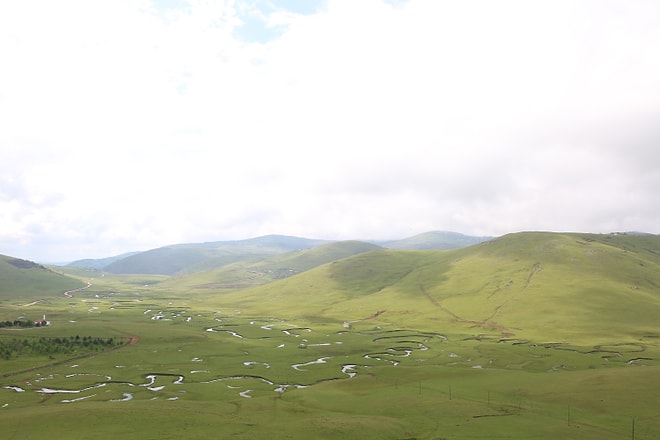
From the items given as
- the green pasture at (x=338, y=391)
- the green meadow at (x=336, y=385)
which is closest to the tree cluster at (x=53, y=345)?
the green meadow at (x=336, y=385)

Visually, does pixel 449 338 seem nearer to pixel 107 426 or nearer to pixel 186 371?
pixel 186 371

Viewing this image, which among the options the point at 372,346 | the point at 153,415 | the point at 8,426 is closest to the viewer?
the point at 8,426

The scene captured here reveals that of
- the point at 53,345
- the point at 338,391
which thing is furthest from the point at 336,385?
the point at 53,345

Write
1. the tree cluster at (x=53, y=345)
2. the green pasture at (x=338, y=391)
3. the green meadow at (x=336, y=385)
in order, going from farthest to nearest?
the tree cluster at (x=53, y=345), the green meadow at (x=336, y=385), the green pasture at (x=338, y=391)

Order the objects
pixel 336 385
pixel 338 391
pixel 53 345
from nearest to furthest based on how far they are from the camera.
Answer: pixel 338 391, pixel 336 385, pixel 53 345

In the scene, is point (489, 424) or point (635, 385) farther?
point (635, 385)

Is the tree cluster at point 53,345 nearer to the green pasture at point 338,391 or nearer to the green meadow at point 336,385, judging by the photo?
the green meadow at point 336,385

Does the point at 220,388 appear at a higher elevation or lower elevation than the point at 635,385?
lower

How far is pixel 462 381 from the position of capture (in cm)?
9850

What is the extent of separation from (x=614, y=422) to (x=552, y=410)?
9413 millimetres

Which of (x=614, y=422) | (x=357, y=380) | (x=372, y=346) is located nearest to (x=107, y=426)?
(x=357, y=380)

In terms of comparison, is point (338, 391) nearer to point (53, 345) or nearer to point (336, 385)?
point (336, 385)

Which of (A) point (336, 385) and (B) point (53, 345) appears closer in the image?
(A) point (336, 385)

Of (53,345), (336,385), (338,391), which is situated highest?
(53,345)
